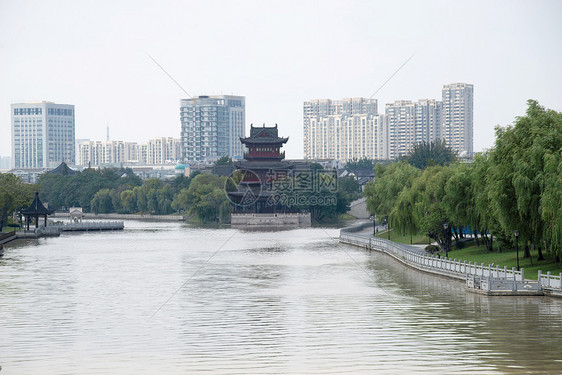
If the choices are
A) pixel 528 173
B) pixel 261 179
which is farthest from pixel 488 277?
pixel 261 179

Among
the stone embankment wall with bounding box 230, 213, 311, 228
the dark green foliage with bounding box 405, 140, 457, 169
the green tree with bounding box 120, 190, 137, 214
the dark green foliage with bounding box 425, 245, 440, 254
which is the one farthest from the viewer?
the green tree with bounding box 120, 190, 137, 214

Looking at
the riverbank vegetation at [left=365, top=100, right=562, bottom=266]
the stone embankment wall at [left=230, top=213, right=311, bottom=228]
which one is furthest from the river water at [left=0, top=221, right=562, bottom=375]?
the stone embankment wall at [left=230, top=213, right=311, bottom=228]

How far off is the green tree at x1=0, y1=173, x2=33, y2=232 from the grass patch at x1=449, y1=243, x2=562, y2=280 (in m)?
51.2

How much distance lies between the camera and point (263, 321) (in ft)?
106

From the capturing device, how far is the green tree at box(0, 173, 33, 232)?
88.4 m

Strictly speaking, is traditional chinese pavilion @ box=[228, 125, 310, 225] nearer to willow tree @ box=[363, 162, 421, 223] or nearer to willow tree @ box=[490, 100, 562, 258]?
willow tree @ box=[363, 162, 421, 223]

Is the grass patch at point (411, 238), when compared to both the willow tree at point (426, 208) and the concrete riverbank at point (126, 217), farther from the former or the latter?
the concrete riverbank at point (126, 217)

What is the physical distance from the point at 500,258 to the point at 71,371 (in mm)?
27769

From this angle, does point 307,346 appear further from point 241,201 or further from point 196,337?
point 241,201

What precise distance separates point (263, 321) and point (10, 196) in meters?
63.0

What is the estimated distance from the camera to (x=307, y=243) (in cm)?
7762

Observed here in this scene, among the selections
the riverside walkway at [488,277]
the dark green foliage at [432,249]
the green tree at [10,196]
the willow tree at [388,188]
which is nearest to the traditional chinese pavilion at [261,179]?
the green tree at [10,196]

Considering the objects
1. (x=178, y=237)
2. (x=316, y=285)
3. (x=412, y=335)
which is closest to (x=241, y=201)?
(x=178, y=237)

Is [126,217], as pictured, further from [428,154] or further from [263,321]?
[263,321]
